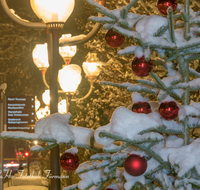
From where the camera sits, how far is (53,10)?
5.71ft

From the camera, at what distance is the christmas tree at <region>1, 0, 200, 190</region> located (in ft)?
2.77

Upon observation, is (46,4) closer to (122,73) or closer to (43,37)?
(122,73)

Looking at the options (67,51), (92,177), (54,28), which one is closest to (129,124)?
(92,177)

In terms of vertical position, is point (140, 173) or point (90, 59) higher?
point (90, 59)

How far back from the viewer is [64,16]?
5.74 feet

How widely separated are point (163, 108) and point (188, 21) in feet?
1.04

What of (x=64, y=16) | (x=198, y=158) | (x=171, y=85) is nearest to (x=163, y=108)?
(x=171, y=85)

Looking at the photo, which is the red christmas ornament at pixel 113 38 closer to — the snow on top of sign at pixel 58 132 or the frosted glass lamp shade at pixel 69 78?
the snow on top of sign at pixel 58 132

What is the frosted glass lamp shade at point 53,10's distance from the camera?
1725mm

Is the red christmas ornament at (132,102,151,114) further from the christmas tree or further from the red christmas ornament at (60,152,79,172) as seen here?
the red christmas ornament at (60,152,79,172)

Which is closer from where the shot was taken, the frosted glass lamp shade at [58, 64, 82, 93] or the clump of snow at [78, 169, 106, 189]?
the clump of snow at [78, 169, 106, 189]

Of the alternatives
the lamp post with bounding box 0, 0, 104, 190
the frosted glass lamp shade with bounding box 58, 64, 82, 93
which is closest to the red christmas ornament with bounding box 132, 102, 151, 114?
the lamp post with bounding box 0, 0, 104, 190

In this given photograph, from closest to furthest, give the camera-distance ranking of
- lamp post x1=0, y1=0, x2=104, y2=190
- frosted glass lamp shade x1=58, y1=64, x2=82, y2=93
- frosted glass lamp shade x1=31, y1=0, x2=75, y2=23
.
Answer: lamp post x1=0, y1=0, x2=104, y2=190 < frosted glass lamp shade x1=31, y1=0, x2=75, y2=23 < frosted glass lamp shade x1=58, y1=64, x2=82, y2=93

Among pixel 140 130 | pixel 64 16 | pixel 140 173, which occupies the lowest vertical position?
pixel 140 173
